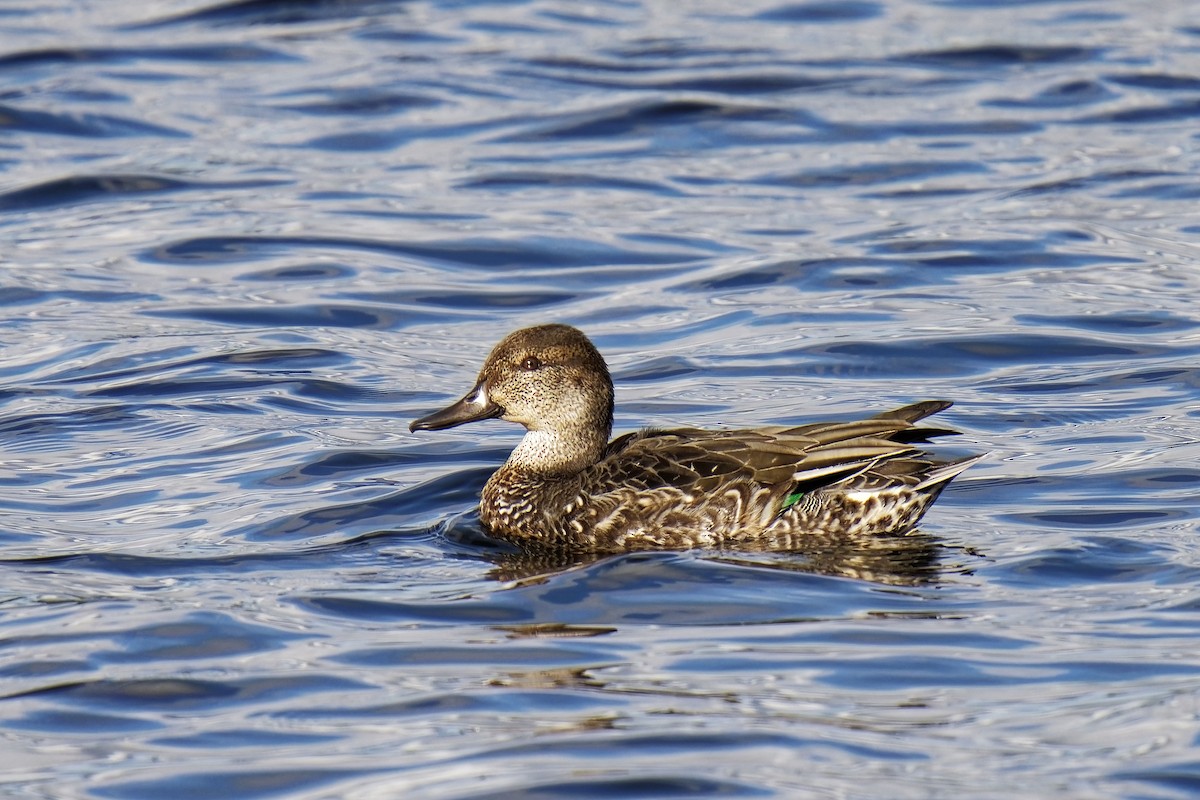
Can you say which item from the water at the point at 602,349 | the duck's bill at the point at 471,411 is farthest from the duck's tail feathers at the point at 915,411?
the duck's bill at the point at 471,411

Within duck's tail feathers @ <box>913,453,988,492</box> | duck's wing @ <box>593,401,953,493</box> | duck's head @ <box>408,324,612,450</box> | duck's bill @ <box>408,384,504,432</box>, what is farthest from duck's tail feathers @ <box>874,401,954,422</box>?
duck's bill @ <box>408,384,504,432</box>

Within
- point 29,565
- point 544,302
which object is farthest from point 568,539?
point 544,302

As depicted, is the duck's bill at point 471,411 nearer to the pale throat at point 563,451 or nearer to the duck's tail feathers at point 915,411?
the pale throat at point 563,451

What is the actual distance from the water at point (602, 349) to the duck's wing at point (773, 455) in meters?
0.34

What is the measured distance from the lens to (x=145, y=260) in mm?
14273

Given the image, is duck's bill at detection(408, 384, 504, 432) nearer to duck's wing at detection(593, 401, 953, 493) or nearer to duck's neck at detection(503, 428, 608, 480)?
duck's neck at detection(503, 428, 608, 480)

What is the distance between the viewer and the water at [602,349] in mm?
6402

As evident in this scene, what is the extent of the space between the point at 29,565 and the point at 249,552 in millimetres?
846

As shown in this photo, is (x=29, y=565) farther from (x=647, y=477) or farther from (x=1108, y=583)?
(x=1108, y=583)

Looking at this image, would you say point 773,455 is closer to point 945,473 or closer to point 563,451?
point 945,473

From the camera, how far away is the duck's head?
8883mm

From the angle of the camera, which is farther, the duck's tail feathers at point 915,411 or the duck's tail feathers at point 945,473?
the duck's tail feathers at point 915,411

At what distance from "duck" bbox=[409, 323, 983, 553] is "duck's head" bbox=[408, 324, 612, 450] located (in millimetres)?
54

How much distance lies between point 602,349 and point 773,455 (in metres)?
4.13
